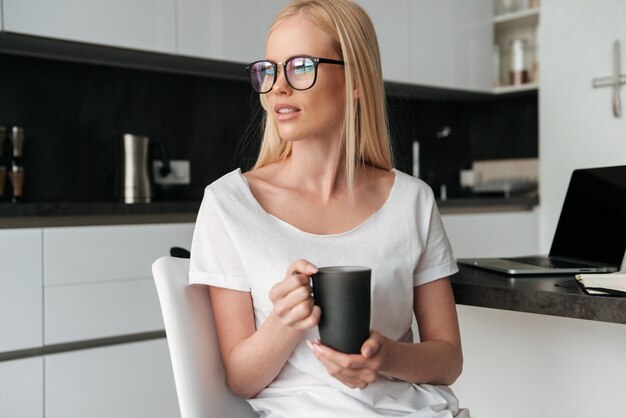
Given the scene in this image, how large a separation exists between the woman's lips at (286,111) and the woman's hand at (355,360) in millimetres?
367

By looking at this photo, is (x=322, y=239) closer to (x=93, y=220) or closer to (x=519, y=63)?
(x=93, y=220)

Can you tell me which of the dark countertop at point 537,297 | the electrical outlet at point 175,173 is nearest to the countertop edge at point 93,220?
the electrical outlet at point 175,173

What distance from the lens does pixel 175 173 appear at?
3.19 meters

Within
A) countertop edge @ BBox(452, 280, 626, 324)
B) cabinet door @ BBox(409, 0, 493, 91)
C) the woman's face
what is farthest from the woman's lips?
cabinet door @ BBox(409, 0, 493, 91)

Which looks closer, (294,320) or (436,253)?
(294,320)

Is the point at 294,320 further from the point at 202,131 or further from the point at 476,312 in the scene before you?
the point at 202,131

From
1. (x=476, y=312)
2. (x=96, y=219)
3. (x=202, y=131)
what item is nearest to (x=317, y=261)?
(x=476, y=312)

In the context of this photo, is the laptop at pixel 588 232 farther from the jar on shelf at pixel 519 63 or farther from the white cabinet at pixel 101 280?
the jar on shelf at pixel 519 63

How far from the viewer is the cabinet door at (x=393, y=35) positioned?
3.45 meters

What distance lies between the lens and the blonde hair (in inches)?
44.6

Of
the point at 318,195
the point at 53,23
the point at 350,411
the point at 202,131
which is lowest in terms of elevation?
the point at 350,411

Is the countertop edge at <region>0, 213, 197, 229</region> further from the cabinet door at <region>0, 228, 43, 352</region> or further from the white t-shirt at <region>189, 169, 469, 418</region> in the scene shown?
the white t-shirt at <region>189, 169, 469, 418</region>

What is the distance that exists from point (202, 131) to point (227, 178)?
2.18 metres

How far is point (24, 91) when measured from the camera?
2812mm
